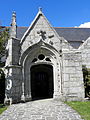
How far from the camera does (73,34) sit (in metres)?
15.1

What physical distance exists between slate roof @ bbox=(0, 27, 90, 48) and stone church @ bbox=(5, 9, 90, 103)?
501 centimetres

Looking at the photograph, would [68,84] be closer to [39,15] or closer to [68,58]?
[68,58]

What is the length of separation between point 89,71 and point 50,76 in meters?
4.18

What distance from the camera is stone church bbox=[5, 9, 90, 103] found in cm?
742

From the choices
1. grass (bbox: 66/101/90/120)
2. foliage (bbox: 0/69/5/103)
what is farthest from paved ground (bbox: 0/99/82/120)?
foliage (bbox: 0/69/5/103)

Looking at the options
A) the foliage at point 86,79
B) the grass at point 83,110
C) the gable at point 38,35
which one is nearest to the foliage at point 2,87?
the gable at point 38,35

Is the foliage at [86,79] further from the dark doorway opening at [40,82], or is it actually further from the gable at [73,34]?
the gable at [73,34]

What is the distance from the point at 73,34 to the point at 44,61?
8.40 m

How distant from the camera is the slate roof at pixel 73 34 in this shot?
13.6 meters

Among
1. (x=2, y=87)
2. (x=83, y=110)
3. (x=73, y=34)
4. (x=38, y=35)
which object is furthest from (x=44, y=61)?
(x=73, y=34)

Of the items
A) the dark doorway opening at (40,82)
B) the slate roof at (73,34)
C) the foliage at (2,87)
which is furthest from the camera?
the slate roof at (73,34)

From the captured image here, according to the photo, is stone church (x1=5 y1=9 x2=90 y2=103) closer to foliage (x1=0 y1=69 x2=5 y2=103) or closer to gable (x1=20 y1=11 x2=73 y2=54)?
gable (x1=20 y1=11 x2=73 y2=54)

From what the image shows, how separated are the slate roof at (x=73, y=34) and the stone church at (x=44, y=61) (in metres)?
5.01

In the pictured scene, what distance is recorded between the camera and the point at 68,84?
753 cm
